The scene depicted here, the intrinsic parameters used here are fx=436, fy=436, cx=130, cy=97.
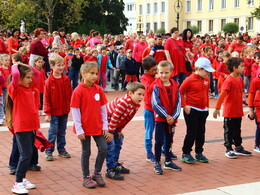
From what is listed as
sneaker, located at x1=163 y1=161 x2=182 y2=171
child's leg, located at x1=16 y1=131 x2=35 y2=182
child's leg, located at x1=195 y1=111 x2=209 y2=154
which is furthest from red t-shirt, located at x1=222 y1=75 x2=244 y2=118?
child's leg, located at x1=16 y1=131 x2=35 y2=182

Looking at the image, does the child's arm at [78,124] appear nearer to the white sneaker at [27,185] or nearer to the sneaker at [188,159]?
the white sneaker at [27,185]

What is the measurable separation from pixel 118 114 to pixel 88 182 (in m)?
0.96

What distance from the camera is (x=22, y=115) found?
5332 millimetres

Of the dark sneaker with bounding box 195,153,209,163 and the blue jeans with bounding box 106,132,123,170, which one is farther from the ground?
the blue jeans with bounding box 106,132,123,170

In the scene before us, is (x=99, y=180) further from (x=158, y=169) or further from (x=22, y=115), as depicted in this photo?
(x=22, y=115)

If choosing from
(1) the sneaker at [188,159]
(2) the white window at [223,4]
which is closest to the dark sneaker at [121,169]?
(1) the sneaker at [188,159]

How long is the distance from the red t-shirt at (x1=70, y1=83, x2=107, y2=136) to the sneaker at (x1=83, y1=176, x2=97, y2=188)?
58 cm

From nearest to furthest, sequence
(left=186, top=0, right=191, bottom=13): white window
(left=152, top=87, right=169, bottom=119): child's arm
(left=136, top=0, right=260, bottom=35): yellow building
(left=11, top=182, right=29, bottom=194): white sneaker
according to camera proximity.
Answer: (left=11, top=182, right=29, bottom=194): white sneaker < (left=152, top=87, right=169, bottom=119): child's arm < (left=136, top=0, right=260, bottom=35): yellow building < (left=186, top=0, right=191, bottom=13): white window

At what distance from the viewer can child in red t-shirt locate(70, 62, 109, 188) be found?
540 cm

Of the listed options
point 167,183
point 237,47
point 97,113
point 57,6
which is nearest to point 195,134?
point 167,183

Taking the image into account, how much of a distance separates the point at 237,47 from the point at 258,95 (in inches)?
359

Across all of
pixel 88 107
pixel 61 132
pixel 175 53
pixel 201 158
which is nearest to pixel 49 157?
pixel 61 132

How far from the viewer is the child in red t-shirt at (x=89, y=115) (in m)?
5.40

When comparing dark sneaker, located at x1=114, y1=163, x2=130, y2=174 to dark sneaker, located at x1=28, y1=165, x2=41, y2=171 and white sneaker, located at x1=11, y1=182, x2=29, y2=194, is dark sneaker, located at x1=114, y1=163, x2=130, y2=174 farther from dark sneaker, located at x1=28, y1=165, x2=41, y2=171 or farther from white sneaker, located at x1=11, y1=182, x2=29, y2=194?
white sneaker, located at x1=11, y1=182, x2=29, y2=194
